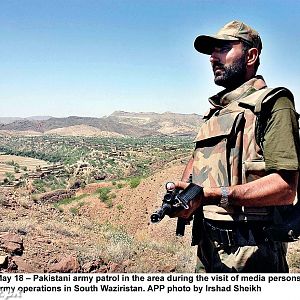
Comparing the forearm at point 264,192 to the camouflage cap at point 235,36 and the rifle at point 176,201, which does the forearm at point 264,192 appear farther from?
the camouflage cap at point 235,36

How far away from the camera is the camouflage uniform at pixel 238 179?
6.19ft

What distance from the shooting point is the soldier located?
5.57 feet

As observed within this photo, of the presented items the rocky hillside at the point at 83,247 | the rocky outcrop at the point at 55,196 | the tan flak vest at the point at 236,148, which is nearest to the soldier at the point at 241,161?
the tan flak vest at the point at 236,148

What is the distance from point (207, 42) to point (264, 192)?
2.65 feet

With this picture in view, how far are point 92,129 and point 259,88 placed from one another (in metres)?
107

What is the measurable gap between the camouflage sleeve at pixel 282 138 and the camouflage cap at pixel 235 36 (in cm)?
39

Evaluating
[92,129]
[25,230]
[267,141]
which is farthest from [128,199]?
[92,129]

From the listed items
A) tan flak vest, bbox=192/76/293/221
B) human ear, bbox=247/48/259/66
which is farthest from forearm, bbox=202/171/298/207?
human ear, bbox=247/48/259/66

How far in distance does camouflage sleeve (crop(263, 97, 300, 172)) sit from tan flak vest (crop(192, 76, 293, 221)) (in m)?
0.06

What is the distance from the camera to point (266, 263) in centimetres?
196

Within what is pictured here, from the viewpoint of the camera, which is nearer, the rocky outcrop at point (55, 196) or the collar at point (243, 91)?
the collar at point (243, 91)

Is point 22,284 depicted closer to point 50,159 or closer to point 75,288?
point 75,288

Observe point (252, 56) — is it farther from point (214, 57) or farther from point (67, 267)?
point (67, 267)

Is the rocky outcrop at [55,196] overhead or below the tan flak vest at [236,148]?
below
